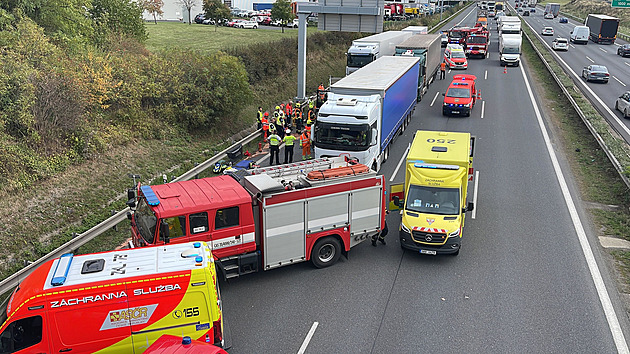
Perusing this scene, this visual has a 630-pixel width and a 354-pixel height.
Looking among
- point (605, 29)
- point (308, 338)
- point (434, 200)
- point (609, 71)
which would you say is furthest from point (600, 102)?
point (605, 29)

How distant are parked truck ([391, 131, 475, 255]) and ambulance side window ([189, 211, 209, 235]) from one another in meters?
5.37

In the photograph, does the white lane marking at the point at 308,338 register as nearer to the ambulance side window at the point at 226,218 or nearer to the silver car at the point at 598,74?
the ambulance side window at the point at 226,218

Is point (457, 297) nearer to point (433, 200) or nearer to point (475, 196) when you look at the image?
point (433, 200)

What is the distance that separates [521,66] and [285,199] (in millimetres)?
42148

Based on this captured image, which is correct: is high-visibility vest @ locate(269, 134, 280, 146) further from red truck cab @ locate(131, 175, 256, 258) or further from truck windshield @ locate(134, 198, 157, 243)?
truck windshield @ locate(134, 198, 157, 243)

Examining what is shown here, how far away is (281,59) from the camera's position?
36.4m

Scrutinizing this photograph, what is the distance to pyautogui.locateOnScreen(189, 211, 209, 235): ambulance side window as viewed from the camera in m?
11.5

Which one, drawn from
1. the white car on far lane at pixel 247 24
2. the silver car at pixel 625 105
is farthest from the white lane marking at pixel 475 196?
the white car on far lane at pixel 247 24

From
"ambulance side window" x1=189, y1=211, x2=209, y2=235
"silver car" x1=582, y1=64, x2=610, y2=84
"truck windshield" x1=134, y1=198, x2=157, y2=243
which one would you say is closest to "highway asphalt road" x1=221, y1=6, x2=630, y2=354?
"ambulance side window" x1=189, y1=211, x2=209, y2=235

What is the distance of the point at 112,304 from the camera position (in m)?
8.60

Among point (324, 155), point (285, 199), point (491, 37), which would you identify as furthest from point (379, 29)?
point (491, 37)

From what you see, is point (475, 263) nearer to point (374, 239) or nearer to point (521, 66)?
point (374, 239)

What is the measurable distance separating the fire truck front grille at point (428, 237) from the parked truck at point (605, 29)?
64.2 metres

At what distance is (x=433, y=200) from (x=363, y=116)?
16.2ft
